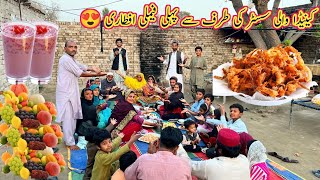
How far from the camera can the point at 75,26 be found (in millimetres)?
11141

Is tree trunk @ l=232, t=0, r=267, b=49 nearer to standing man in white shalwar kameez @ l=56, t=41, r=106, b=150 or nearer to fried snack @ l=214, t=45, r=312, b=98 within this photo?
fried snack @ l=214, t=45, r=312, b=98

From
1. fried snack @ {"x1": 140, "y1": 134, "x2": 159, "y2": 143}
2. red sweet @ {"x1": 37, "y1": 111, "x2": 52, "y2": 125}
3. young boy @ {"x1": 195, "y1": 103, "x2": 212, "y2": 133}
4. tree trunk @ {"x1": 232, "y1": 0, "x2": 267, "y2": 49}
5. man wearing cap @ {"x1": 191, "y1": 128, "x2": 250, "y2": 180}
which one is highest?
tree trunk @ {"x1": 232, "y1": 0, "x2": 267, "y2": 49}

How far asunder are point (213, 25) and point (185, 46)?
3.20 meters

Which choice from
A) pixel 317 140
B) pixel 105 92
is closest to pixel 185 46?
pixel 105 92

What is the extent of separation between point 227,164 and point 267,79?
133 cm

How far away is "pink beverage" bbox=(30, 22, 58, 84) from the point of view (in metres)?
2.38

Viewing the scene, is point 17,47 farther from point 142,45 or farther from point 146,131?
point 142,45

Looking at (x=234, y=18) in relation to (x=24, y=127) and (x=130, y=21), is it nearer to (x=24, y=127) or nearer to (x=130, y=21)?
(x=130, y=21)

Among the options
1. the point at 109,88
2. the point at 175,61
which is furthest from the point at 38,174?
the point at 175,61

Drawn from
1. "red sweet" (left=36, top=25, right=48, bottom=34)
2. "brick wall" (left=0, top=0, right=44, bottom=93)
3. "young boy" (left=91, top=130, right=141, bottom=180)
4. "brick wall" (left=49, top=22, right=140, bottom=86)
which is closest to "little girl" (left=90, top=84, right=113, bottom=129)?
"brick wall" (left=0, top=0, right=44, bottom=93)

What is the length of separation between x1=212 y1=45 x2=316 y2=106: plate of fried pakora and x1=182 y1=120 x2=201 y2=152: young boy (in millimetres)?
1148

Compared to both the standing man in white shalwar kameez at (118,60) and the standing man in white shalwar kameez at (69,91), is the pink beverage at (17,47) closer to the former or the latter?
the standing man in white shalwar kameez at (69,91)

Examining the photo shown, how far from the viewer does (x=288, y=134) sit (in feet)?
20.6

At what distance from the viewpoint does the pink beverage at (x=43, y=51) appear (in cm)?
238
